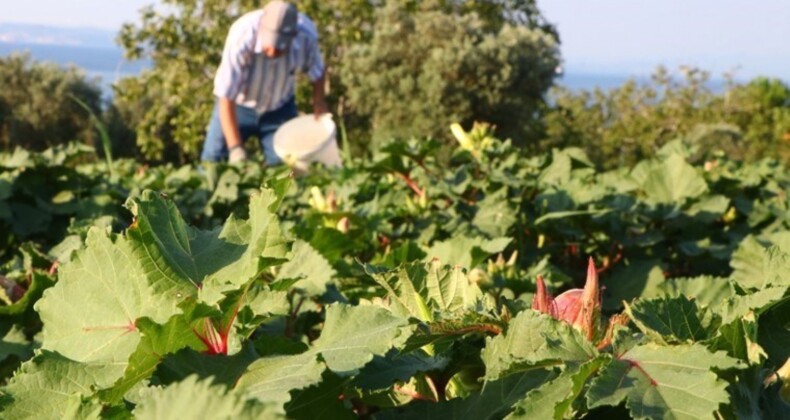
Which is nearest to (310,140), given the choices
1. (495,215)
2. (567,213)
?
(495,215)

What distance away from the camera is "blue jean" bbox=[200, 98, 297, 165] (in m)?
6.75

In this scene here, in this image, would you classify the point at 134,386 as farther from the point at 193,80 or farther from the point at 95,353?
the point at 193,80

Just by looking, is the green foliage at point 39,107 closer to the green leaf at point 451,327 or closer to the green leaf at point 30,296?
the green leaf at point 30,296

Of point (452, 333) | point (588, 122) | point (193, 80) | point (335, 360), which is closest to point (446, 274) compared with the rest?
point (452, 333)

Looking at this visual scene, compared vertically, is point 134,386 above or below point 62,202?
above

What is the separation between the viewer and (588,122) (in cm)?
2450

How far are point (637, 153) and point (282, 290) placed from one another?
22482 mm

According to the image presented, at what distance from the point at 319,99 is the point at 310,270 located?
17.3 feet

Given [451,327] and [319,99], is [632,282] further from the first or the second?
[319,99]

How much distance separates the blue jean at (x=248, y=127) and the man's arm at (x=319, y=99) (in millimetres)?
220

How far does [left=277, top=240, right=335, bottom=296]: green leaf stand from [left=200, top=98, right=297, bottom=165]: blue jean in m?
5.01

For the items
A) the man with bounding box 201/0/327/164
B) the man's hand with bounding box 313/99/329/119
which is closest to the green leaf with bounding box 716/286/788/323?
the man with bounding box 201/0/327/164

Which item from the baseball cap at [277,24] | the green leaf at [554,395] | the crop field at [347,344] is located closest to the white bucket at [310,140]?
the baseball cap at [277,24]

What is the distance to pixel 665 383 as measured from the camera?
2.72ft
